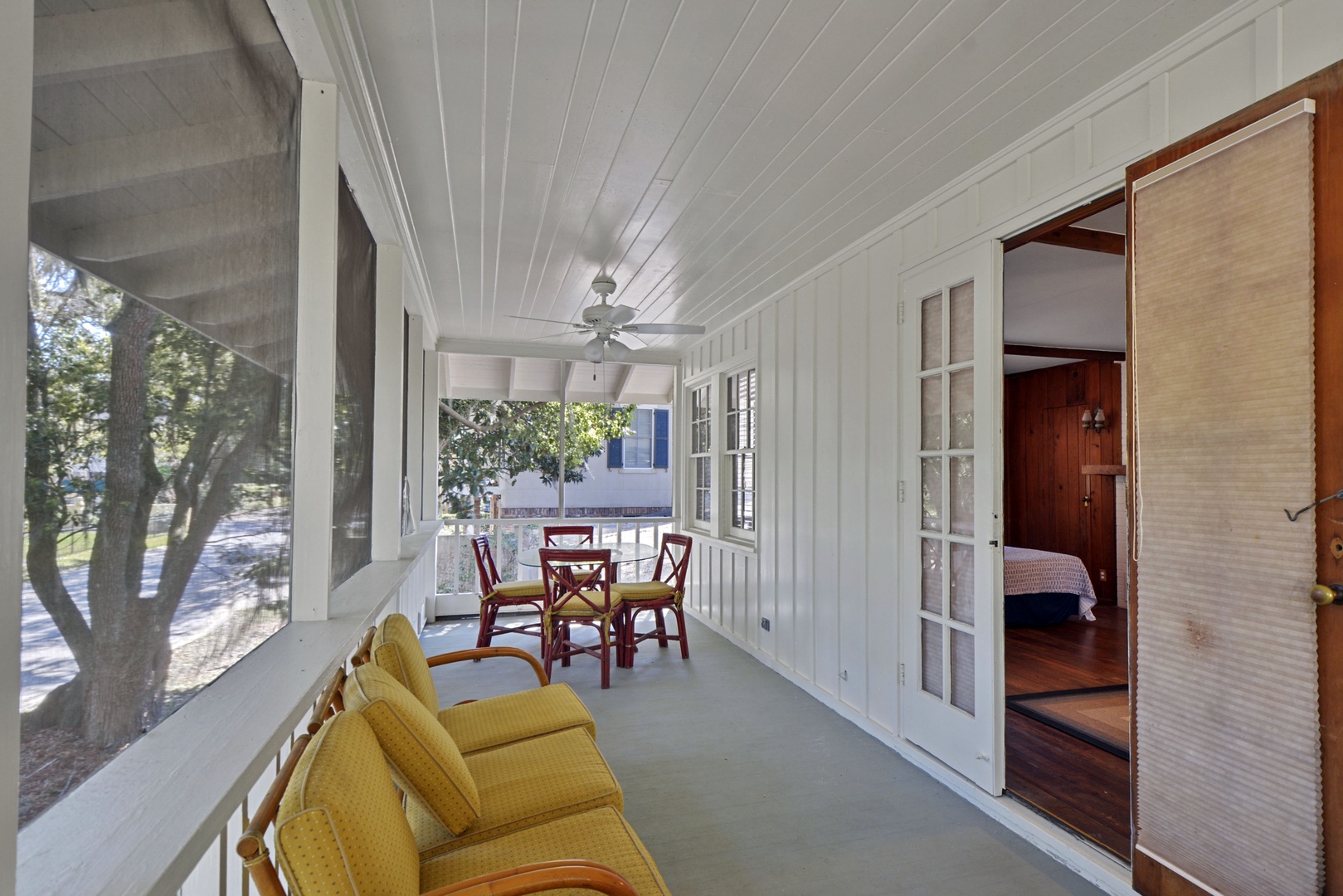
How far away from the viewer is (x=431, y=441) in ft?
19.6

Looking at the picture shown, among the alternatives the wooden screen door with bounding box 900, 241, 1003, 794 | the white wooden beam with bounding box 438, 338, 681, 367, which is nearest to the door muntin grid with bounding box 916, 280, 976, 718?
the wooden screen door with bounding box 900, 241, 1003, 794

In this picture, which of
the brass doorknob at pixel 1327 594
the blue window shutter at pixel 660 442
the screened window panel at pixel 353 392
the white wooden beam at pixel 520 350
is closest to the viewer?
the brass doorknob at pixel 1327 594

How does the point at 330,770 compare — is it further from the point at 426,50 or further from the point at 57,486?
the point at 426,50

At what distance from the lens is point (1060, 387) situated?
24.7ft

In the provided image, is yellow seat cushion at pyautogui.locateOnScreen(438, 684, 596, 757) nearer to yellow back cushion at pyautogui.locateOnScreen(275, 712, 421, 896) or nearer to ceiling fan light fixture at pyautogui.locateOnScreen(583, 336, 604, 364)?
yellow back cushion at pyautogui.locateOnScreen(275, 712, 421, 896)

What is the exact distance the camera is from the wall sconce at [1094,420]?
7000 mm

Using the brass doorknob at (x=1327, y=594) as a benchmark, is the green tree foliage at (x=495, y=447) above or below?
above

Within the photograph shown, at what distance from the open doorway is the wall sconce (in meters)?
0.01

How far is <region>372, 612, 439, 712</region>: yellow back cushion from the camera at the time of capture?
78.4 inches

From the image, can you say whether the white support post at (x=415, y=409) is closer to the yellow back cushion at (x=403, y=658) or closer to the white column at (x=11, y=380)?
the yellow back cushion at (x=403, y=658)

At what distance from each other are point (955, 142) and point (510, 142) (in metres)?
1.66

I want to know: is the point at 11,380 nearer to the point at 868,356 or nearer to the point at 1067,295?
the point at 868,356

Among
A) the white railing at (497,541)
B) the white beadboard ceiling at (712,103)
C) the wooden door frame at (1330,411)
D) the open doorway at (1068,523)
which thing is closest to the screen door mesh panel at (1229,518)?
the wooden door frame at (1330,411)

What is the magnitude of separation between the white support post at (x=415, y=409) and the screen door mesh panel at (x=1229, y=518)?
4.26 m
